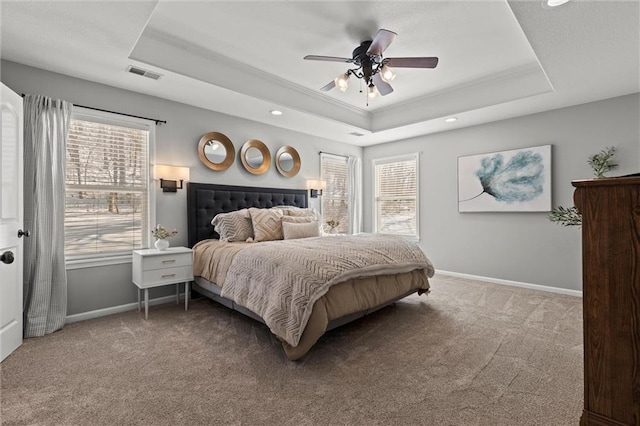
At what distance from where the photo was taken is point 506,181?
4.69 meters

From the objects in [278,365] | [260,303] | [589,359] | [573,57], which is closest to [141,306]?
[260,303]

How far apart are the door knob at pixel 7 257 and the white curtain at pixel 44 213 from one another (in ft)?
2.26

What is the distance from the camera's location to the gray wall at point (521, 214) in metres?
3.91

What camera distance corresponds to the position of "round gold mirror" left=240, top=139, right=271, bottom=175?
15.4 ft

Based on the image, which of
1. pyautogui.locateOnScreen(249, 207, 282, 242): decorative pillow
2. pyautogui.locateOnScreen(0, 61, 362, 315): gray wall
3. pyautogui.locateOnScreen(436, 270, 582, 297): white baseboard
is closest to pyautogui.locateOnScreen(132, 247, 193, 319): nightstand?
pyautogui.locateOnScreen(0, 61, 362, 315): gray wall

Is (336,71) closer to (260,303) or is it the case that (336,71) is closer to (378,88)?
(378,88)

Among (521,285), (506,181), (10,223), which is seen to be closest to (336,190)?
(506,181)

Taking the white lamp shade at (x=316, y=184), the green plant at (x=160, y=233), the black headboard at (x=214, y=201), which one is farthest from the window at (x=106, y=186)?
the white lamp shade at (x=316, y=184)

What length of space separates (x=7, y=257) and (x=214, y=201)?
7.34 ft

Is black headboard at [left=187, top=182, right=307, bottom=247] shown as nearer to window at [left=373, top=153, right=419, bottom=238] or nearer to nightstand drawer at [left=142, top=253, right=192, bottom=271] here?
nightstand drawer at [left=142, top=253, right=192, bottom=271]

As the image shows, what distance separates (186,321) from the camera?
3.26 metres

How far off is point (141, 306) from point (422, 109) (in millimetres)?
4658

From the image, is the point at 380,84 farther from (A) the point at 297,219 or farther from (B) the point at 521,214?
(B) the point at 521,214

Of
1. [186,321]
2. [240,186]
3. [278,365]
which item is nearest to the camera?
[278,365]
